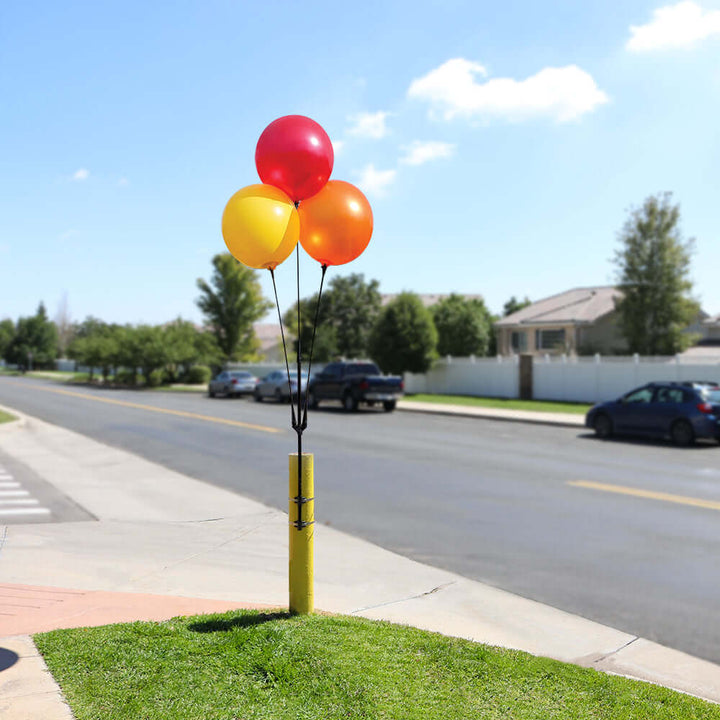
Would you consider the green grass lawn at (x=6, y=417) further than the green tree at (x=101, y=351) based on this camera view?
No

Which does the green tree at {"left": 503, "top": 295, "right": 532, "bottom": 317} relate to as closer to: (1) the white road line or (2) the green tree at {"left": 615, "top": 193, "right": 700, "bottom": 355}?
(2) the green tree at {"left": 615, "top": 193, "right": 700, "bottom": 355}

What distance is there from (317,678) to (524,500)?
7.16 metres

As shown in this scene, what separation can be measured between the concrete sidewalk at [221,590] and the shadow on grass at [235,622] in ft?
1.89

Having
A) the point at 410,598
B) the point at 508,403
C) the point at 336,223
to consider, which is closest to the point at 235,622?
the point at 410,598

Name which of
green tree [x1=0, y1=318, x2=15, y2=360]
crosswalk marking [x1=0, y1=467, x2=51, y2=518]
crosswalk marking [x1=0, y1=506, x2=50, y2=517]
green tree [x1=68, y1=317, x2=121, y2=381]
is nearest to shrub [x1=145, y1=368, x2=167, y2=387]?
green tree [x1=68, y1=317, x2=121, y2=381]

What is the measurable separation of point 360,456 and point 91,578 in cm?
941

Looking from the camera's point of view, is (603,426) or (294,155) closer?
(294,155)

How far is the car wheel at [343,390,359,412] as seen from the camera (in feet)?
96.9

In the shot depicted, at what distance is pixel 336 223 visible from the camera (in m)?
5.20

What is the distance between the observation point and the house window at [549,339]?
148ft

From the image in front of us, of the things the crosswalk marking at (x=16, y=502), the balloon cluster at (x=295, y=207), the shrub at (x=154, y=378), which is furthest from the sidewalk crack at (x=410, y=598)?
the shrub at (x=154, y=378)

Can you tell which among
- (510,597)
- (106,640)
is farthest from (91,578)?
(510,597)

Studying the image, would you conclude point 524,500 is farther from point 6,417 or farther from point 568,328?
point 568,328

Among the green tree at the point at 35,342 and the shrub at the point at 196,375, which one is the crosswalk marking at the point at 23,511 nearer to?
the shrub at the point at 196,375
